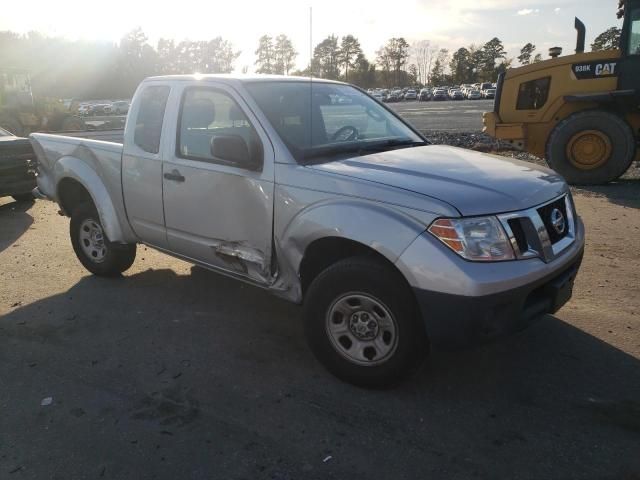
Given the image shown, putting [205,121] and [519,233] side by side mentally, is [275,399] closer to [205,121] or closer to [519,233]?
→ [519,233]

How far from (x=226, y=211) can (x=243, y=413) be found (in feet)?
4.87

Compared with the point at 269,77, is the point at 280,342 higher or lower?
lower

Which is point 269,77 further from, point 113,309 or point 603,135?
point 603,135

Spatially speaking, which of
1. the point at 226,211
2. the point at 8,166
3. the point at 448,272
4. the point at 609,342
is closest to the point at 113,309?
the point at 226,211

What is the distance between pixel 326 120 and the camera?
170 inches

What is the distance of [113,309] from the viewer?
4.95 m

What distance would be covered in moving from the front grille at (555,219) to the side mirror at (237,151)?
1.88 m

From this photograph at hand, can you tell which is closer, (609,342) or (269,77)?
(609,342)

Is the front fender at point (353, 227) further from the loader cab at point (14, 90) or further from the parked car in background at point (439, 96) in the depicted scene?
the parked car in background at point (439, 96)

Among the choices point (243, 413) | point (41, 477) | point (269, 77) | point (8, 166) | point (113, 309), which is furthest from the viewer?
point (8, 166)

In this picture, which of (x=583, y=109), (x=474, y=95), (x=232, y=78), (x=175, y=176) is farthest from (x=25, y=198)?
(x=474, y=95)

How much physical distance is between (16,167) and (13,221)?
3.81 feet

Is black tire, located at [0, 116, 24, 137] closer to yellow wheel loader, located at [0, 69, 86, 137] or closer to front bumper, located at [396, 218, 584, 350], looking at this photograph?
yellow wheel loader, located at [0, 69, 86, 137]

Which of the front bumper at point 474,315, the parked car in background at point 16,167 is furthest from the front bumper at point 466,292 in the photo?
the parked car in background at point 16,167
